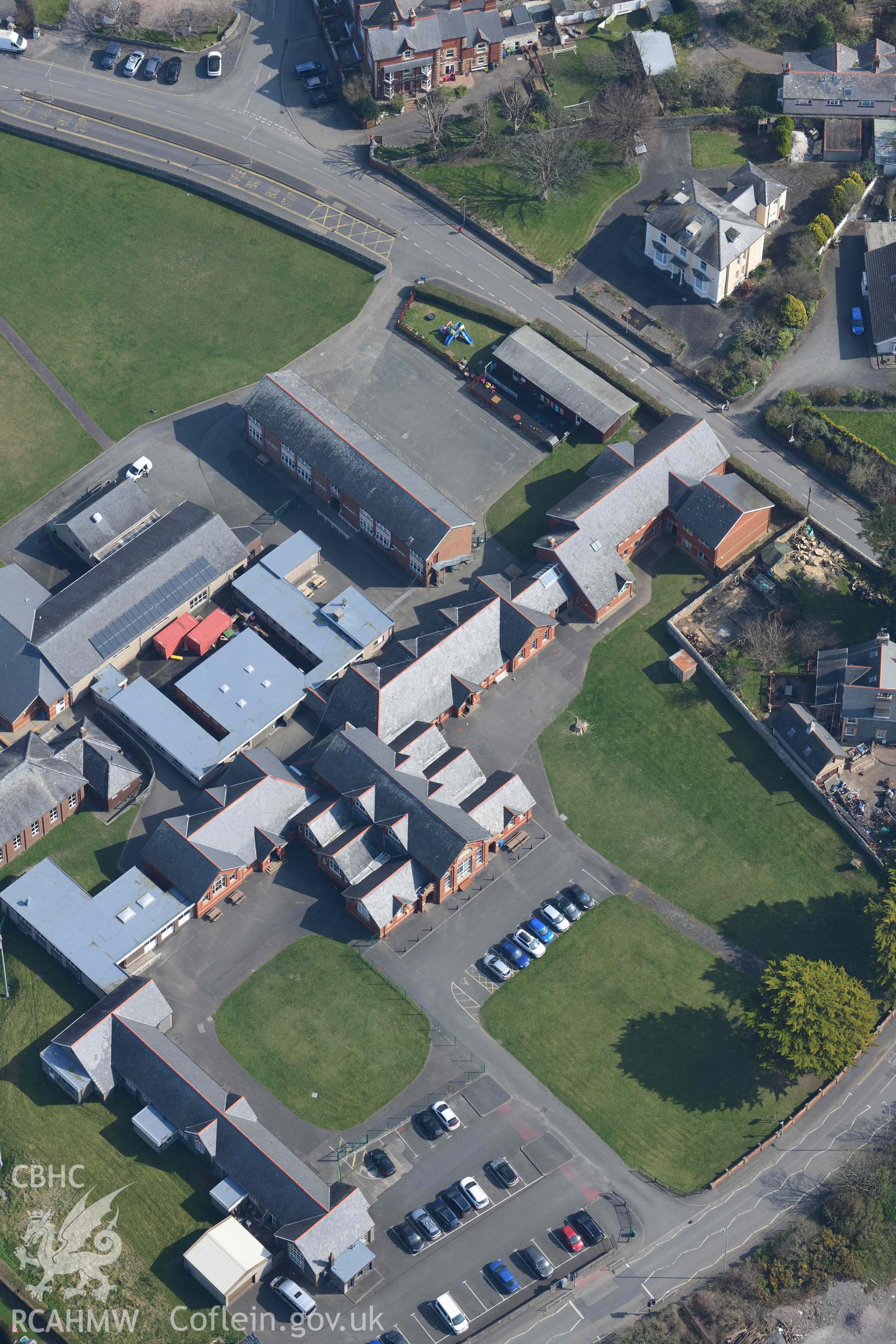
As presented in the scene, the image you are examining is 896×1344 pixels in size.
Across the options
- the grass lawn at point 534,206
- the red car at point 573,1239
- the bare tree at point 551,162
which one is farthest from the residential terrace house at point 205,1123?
the bare tree at point 551,162

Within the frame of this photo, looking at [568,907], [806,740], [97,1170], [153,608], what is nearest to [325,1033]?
[97,1170]

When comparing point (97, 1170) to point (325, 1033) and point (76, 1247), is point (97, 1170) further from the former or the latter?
point (325, 1033)

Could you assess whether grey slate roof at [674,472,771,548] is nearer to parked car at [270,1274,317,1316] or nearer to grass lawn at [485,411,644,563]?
grass lawn at [485,411,644,563]

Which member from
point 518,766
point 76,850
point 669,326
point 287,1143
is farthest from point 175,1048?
point 669,326

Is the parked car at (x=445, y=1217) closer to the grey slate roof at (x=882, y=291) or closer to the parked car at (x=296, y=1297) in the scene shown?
the parked car at (x=296, y=1297)

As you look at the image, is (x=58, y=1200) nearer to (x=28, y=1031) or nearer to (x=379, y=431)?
(x=28, y=1031)

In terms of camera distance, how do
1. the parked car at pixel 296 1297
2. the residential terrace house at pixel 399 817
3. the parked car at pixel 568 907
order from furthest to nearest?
the parked car at pixel 568 907 < the residential terrace house at pixel 399 817 < the parked car at pixel 296 1297
